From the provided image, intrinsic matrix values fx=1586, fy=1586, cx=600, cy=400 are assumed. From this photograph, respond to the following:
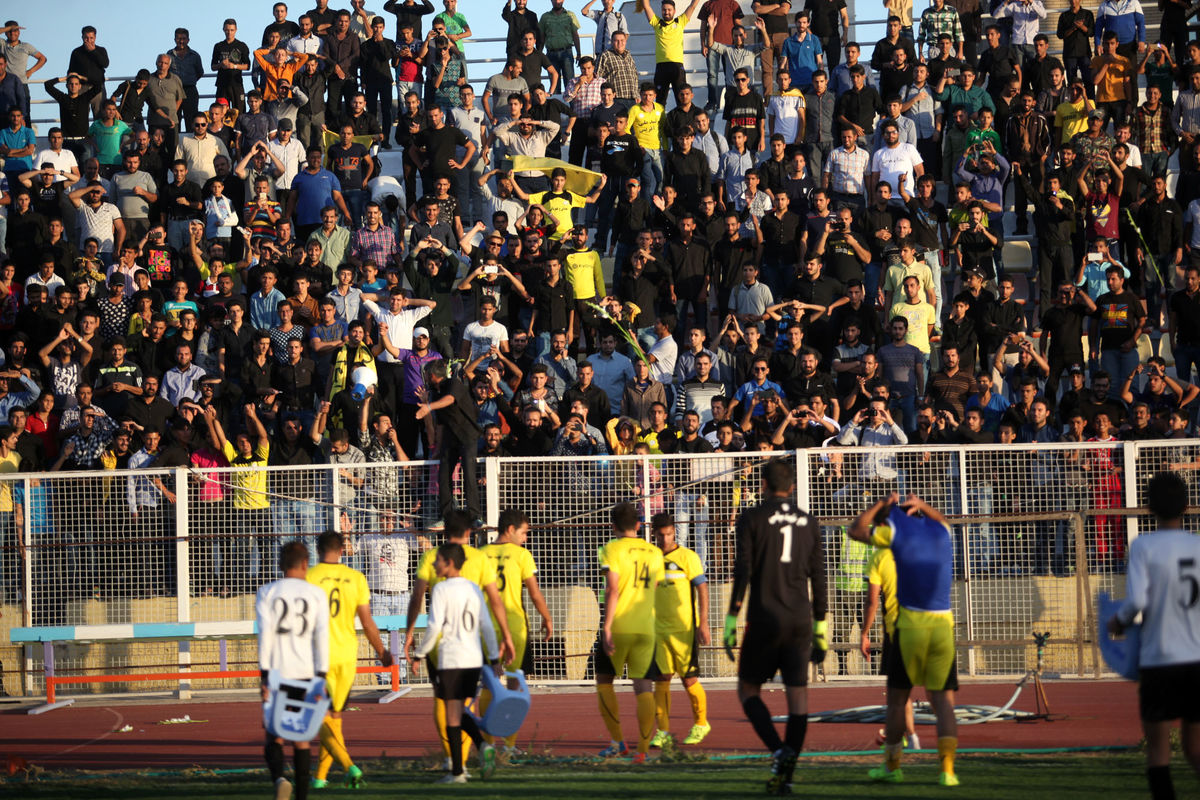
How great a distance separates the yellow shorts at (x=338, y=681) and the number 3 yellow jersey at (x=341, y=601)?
1.4 inches

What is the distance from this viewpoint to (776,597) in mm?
9727

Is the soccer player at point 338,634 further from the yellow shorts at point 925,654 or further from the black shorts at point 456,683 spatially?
the yellow shorts at point 925,654

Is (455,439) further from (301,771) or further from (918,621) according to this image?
(301,771)

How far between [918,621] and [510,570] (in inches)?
126

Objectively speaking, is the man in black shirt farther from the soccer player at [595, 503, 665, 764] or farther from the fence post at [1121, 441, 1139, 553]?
the fence post at [1121, 441, 1139, 553]

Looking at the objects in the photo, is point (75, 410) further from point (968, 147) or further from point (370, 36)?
point (968, 147)

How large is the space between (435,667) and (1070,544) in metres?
7.57

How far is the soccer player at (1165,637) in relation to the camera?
785cm

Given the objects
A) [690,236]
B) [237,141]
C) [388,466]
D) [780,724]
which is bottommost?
[780,724]

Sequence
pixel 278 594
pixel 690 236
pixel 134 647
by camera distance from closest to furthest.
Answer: pixel 278 594
pixel 134 647
pixel 690 236

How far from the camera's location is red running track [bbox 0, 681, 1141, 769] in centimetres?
1217

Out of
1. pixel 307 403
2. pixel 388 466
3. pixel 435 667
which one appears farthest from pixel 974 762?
pixel 307 403

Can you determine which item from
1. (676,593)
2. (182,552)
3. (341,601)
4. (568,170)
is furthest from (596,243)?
(341,601)

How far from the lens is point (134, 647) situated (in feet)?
54.8
